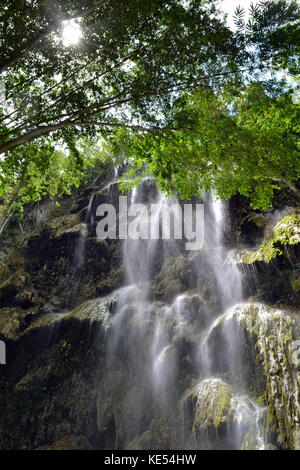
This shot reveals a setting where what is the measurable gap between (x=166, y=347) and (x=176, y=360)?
1.93 ft

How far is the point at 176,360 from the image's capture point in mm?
8562

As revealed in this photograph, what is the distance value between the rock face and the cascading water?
1.5 inches

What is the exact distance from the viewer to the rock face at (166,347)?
20.7ft

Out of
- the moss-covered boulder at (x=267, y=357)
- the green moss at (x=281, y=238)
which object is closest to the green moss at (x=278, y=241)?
the green moss at (x=281, y=238)

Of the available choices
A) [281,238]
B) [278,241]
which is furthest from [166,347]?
[281,238]

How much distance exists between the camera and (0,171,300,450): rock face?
631cm

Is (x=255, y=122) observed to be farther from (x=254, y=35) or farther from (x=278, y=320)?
(x=278, y=320)

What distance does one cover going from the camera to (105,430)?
841 cm

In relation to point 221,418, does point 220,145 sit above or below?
above

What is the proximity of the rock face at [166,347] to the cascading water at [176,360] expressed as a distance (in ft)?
0.13

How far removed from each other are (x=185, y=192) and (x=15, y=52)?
4.65m

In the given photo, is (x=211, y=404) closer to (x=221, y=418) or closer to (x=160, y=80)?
(x=221, y=418)

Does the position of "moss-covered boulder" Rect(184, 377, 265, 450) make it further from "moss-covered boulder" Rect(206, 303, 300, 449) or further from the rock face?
"moss-covered boulder" Rect(206, 303, 300, 449)

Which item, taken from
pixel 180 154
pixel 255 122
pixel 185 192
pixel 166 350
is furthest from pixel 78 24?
pixel 166 350
